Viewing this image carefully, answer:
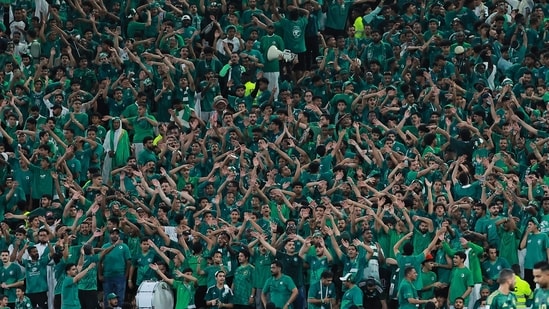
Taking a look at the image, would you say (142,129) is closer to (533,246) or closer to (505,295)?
(533,246)

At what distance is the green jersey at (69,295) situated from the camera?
104 ft

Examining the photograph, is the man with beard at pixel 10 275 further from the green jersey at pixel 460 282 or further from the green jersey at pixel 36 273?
the green jersey at pixel 460 282

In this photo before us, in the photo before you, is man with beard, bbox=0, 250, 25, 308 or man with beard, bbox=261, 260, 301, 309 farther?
man with beard, bbox=0, 250, 25, 308

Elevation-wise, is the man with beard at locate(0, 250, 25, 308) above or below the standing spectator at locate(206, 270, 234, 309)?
above

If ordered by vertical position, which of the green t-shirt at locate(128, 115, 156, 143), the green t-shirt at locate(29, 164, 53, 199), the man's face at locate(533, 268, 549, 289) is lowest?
the man's face at locate(533, 268, 549, 289)

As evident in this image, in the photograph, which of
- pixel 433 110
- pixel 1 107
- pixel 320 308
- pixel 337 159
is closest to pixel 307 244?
Result: pixel 320 308

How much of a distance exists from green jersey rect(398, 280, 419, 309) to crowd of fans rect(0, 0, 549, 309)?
0.04 metres

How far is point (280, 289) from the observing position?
30906 millimetres

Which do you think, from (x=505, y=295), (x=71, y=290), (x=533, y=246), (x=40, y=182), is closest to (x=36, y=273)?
(x=71, y=290)

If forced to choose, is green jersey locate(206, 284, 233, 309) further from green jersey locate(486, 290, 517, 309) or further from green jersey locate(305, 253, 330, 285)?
green jersey locate(486, 290, 517, 309)

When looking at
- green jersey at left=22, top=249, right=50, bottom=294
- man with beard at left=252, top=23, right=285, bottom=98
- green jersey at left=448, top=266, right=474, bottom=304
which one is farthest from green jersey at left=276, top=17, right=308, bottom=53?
green jersey at left=448, top=266, right=474, bottom=304

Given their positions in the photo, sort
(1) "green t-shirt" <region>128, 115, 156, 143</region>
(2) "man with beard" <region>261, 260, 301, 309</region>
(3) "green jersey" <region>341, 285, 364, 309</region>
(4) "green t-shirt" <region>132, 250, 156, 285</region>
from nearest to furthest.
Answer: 1. (3) "green jersey" <region>341, 285, 364, 309</region>
2. (2) "man with beard" <region>261, 260, 301, 309</region>
3. (4) "green t-shirt" <region>132, 250, 156, 285</region>
4. (1) "green t-shirt" <region>128, 115, 156, 143</region>

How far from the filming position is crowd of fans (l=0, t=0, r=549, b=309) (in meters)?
31.4

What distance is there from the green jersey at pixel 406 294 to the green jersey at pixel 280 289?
1.80 metres
